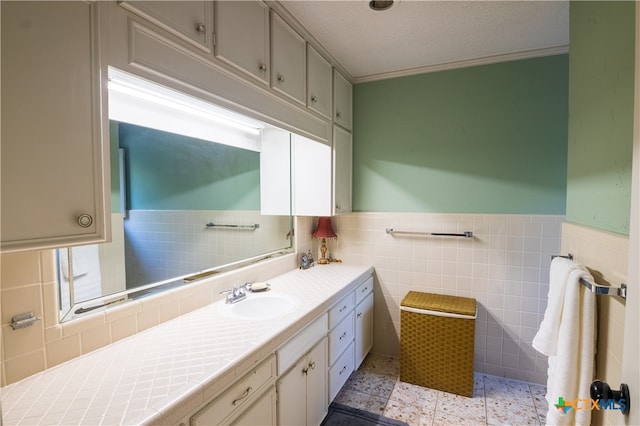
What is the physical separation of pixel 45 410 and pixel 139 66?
1.05m

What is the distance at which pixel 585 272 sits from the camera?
108cm

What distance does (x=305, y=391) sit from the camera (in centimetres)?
167

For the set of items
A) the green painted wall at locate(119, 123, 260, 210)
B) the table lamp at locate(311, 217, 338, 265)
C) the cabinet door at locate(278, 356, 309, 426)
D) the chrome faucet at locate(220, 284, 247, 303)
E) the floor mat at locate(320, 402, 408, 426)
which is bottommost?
the floor mat at locate(320, 402, 408, 426)

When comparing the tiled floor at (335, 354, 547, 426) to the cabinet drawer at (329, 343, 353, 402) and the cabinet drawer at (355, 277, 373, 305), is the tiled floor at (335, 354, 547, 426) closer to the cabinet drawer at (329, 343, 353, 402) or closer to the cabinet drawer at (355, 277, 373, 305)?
the cabinet drawer at (329, 343, 353, 402)

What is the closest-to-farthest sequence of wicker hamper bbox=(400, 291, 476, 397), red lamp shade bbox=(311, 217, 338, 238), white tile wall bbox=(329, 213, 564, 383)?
wicker hamper bbox=(400, 291, 476, 397) → white tile wall bbox=(329, 213, 564, 383) → red lamp shade bbox=(311, 217, 338, 238)

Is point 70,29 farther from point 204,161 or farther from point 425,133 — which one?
point 425,133

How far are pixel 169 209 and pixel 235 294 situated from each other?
60 cm

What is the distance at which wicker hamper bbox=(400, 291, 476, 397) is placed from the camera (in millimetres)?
2203

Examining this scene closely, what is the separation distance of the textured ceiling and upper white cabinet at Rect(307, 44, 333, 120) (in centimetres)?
10

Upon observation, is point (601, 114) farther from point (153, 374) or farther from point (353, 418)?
point (353, 418)

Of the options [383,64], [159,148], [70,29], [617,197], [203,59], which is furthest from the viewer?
[383,64]

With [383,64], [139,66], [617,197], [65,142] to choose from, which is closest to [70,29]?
[139,66]

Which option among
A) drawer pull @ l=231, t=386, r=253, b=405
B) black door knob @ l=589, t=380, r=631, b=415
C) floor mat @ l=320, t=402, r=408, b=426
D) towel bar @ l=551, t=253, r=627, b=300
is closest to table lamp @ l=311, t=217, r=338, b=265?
floor mat @ l=320, t=402, r=408, b=426

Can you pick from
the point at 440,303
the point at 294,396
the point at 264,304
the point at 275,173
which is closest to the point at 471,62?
the point at 275,173
